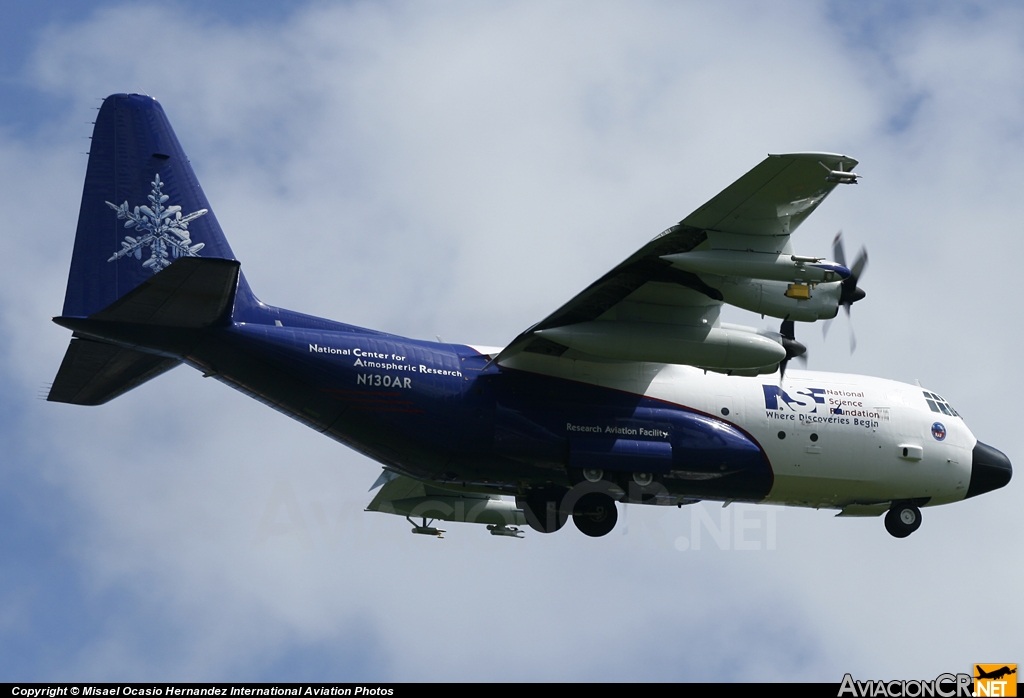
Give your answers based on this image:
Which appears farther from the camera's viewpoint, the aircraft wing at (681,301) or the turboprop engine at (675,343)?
the turboprop engine at (675,343)

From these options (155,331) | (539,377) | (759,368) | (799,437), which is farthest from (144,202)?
(799,437)

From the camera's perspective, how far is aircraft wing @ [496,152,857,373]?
56.5 ft

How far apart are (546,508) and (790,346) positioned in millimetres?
5110

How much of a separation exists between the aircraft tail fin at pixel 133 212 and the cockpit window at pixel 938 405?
13.1 meters

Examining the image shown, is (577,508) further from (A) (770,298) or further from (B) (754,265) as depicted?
(B) (754,265)

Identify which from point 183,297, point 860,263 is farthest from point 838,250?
point 183,297

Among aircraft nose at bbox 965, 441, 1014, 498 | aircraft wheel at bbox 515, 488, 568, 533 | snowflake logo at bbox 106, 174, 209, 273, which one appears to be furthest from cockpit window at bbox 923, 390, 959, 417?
snowflake logo at bbox 106, 174, 209, 273

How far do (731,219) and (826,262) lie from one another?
172 cm

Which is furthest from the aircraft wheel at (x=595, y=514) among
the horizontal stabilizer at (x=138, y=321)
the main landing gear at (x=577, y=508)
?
the horizontal stabilizer at (x=138, y=321)

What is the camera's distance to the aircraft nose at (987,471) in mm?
22969

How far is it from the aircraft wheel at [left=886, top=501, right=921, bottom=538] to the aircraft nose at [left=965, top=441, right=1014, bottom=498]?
121cm

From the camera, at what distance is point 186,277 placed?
55.4 feet

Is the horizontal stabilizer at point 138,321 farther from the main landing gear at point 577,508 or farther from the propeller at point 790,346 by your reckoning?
the propeller at point 790,346

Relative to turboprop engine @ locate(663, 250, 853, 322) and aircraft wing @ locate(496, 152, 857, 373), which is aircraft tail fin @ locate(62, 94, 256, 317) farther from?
turboprop engine @ locate(663, 250, 853, 322)
